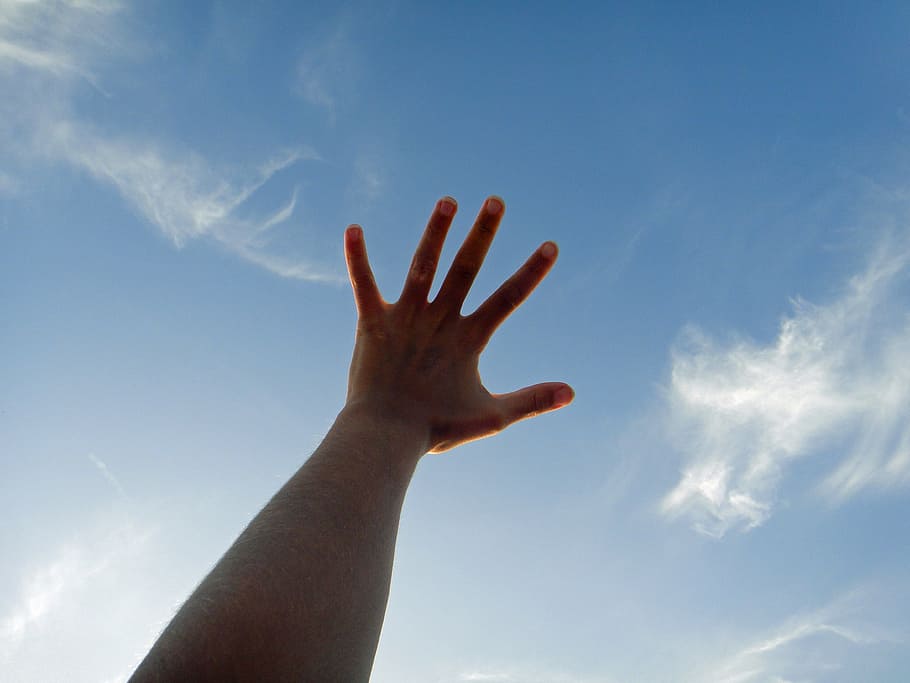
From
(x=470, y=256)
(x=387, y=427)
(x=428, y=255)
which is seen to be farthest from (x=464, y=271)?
(x=387, y=427)

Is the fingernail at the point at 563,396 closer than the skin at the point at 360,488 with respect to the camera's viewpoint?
No

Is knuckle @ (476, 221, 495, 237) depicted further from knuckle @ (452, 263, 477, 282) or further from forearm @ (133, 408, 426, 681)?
forearm @ (133, 408, 426, 681)

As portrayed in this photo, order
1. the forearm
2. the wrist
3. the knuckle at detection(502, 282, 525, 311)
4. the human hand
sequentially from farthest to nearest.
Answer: the knuckle at detection(502, 282, 525, 311) → the human hand → the wrist → the forearm

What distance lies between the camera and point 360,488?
7.13 feet

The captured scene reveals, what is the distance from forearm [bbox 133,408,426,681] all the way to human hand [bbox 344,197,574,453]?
2.13ft

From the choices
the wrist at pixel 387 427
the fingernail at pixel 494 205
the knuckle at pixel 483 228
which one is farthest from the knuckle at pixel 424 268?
the wrist at pixel 387 427

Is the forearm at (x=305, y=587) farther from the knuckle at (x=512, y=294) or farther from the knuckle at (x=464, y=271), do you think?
the knuckle at (x=512, y=294)

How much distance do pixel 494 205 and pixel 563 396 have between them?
45.8 inches

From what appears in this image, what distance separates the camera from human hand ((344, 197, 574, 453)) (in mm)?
3072

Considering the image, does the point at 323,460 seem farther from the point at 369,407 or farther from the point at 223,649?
the point at 223,649

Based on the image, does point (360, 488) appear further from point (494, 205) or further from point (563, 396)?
point (494, 205)

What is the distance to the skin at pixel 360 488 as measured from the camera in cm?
151

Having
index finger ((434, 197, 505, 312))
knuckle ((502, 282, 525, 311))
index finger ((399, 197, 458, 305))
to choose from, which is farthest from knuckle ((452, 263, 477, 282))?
knuckle ((502, 282, 525, 311))

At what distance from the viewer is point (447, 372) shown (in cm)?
322
